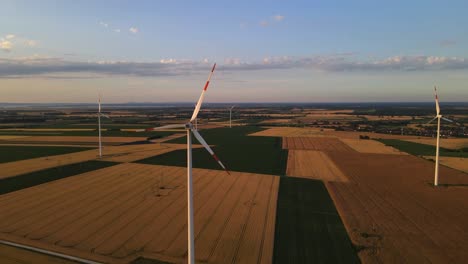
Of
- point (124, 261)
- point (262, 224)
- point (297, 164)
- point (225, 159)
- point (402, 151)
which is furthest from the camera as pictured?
point (402, 151)

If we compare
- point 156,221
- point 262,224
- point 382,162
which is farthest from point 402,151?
point 156,221

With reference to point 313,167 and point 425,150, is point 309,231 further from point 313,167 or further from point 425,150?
point 425,150

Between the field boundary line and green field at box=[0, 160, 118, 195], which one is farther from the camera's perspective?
green field at box=[0, 160, 118, 195]

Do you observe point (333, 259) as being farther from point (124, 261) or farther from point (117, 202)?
point (117, 202)

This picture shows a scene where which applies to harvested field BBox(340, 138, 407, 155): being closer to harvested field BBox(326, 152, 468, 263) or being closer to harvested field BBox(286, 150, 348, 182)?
harvested field BBox(286, 150, 348, 182)

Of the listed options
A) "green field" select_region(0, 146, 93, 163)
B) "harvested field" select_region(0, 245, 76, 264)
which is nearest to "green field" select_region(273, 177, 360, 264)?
"harvested field" select_region(0, 245, 76, 264)

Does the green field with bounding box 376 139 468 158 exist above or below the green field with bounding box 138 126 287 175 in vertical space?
above

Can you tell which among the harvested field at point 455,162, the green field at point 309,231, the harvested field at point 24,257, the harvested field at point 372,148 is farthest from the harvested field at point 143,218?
the harvested field at point 372,148
